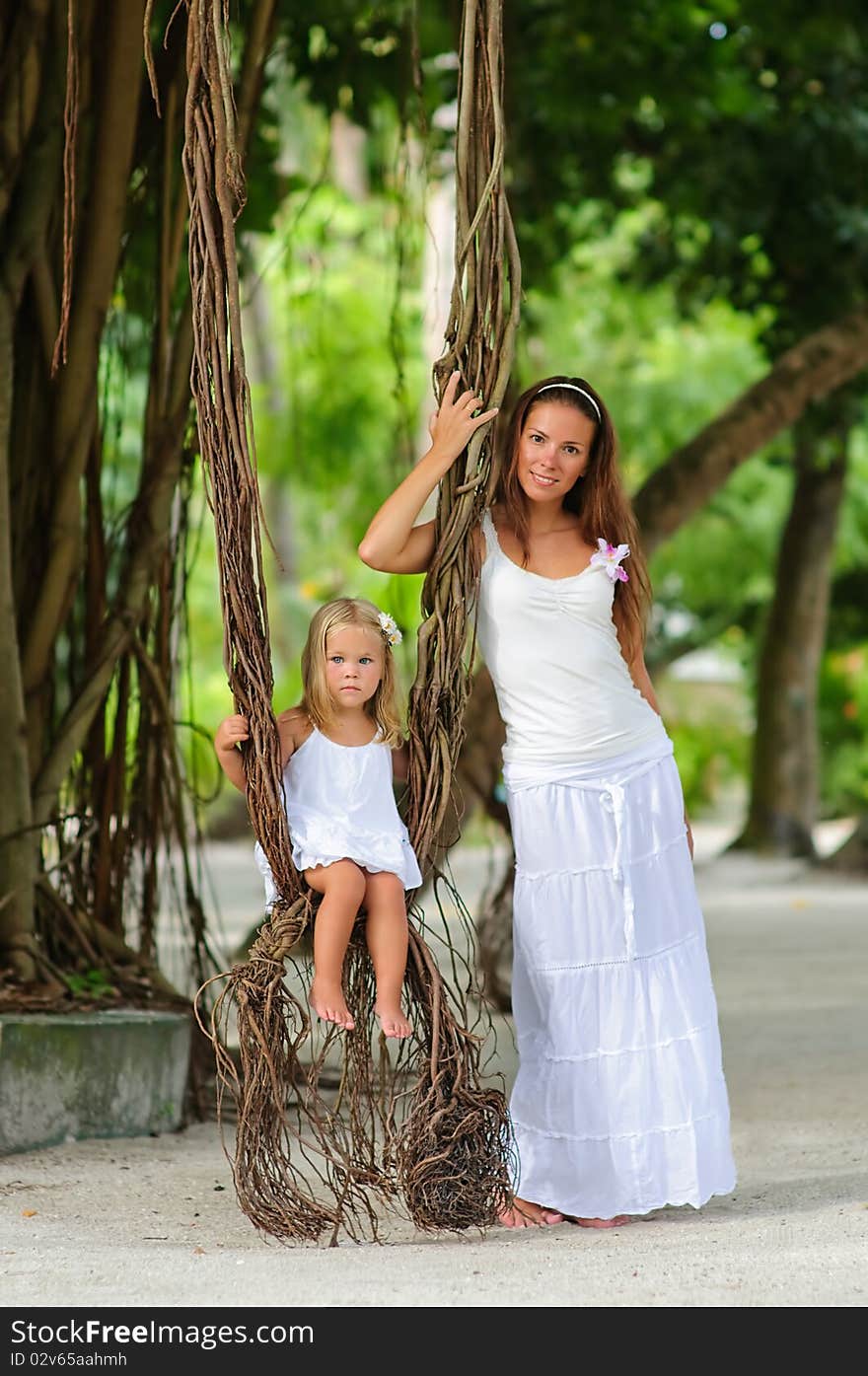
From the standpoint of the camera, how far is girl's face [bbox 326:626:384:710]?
2754mm

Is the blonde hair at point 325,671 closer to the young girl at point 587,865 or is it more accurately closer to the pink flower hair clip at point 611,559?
the young girl at point 587,865

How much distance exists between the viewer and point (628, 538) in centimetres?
294

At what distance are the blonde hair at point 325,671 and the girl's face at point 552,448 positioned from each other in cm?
37

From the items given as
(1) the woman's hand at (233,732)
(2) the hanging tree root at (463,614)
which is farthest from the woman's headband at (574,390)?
(1) the woman's hand at (233,732)

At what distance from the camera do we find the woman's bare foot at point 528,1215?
2881mm

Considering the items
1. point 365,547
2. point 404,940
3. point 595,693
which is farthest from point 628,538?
point 404,940

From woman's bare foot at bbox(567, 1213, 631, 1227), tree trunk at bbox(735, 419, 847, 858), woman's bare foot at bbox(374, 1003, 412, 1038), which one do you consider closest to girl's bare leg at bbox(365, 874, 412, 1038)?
woman's bare foot at bbox(374, 1003, 412, 1038)

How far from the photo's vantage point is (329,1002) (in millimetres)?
2678

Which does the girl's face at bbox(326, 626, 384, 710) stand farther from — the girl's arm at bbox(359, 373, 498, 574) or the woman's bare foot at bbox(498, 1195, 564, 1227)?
the woman's bare foot at bbox(498, 1195, 564, 1227)

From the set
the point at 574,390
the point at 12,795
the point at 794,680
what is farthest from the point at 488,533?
the point at 794,680

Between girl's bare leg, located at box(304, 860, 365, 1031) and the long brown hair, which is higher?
the long brown hair

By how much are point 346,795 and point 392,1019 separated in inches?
14.7

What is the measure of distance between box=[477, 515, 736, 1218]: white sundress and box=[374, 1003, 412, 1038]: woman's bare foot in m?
0.33
